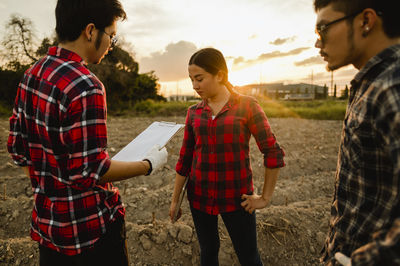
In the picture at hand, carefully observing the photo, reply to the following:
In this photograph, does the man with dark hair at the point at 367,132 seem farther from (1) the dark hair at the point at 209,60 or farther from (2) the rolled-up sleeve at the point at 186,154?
(2) the rolled-up sleeve at the point at 186,154

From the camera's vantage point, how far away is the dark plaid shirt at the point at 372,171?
0.73 metres

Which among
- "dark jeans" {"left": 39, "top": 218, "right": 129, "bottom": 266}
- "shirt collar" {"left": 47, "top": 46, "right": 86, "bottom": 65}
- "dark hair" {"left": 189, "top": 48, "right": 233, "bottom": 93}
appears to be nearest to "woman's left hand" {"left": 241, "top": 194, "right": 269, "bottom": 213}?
"dark jeans" {"left": 39, "top": 218, "right": 129, "bottom": 266}

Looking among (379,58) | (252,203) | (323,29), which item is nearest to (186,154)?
(252,203)

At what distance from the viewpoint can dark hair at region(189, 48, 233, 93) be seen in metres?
1.69

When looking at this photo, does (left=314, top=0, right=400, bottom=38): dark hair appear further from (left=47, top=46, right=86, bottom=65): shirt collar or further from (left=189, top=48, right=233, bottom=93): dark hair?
(left=47, top=46, right=86, bottom=65): shirt collar

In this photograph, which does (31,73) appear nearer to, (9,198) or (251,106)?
(251,106)

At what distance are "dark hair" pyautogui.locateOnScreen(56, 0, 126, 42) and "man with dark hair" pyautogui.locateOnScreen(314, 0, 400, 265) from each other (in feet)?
3.26

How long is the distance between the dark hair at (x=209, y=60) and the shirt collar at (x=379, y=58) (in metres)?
0.96

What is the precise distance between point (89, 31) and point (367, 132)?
1.27 meters

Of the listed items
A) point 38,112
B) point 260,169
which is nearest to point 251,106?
point 38,112

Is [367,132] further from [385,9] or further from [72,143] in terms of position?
[72,143]

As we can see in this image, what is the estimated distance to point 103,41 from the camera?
1193 millimetres

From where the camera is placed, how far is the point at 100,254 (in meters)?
1.24

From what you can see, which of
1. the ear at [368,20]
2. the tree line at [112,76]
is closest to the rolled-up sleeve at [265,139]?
the ear at [368,20]
